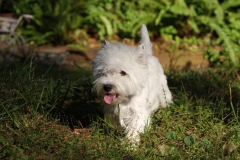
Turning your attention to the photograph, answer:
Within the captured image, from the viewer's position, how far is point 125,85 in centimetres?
392

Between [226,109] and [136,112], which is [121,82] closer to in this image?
[136,112]

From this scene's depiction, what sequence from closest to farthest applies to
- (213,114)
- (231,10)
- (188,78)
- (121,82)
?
(121,82) → (213,114) → (188,78) → (231,10)

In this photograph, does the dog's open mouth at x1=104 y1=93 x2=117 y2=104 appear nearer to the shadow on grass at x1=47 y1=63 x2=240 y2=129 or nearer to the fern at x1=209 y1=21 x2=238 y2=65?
the shadow on grass at x1=47 y1=63 x2=240 y2=129

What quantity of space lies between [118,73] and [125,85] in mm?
148

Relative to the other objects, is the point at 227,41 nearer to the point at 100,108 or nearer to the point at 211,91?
the point at 211,91

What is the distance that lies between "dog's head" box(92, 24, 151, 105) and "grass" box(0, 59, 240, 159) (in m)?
0.51

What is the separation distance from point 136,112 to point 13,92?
1417 mm

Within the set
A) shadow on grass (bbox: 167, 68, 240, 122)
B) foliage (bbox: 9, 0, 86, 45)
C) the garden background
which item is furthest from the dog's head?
foliage (bbox: 9, 0, 86, 45)

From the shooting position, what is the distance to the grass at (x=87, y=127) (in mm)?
3883

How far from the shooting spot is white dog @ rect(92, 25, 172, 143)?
154 inches

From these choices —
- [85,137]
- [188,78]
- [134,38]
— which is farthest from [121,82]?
[134,38]

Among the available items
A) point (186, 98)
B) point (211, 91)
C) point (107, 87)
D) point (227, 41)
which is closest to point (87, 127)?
point (107, 87)

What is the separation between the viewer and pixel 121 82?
390 centimetres

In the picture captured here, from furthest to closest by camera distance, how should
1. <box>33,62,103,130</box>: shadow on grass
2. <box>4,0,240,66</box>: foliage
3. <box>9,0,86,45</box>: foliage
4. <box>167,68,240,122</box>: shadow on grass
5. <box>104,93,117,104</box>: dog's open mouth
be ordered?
<box>9,0,86,45</box>: foliage
<box>4,0,240,66</box>: foliage
<box>167,68,240,122</box>: shadow on grass
<box>33,62,103,130</box>: shadow on grass
<box>104,93,117,104</box>: dog's open mouth
